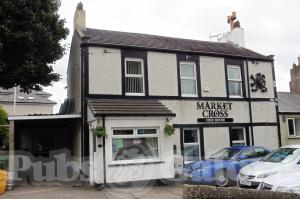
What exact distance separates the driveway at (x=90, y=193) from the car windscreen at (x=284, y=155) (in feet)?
11.1

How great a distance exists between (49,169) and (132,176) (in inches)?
253

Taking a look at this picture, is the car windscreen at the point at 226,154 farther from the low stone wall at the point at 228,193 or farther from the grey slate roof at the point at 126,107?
the low stone wall at the point at 228,193

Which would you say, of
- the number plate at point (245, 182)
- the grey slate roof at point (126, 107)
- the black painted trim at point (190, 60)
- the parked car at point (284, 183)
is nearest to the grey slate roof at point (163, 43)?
the black painted trim at point (190, 60)

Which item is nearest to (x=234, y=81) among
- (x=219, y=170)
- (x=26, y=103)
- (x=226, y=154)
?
(x=226, y=154)

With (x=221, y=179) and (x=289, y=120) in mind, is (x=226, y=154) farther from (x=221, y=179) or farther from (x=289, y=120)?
(x=289, y=120)

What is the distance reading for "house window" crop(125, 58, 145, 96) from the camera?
637 inches

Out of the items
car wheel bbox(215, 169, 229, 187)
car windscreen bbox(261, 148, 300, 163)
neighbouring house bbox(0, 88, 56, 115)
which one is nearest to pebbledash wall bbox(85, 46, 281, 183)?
car wheel bbox(215, 169, 229, 187)

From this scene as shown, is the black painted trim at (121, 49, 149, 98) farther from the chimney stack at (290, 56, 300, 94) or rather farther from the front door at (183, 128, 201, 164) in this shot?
the chimney stack at (290, 56, 300, 94)

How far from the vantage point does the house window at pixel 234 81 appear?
18.8 metres

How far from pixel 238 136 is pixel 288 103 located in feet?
23.4

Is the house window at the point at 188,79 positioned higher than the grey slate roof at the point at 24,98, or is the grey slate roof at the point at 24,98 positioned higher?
the grey slate roof at the point at 24,98

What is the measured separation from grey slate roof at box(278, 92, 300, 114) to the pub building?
8.63 feet

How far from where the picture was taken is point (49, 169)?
18.4 metres

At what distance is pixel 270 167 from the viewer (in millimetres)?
11023
